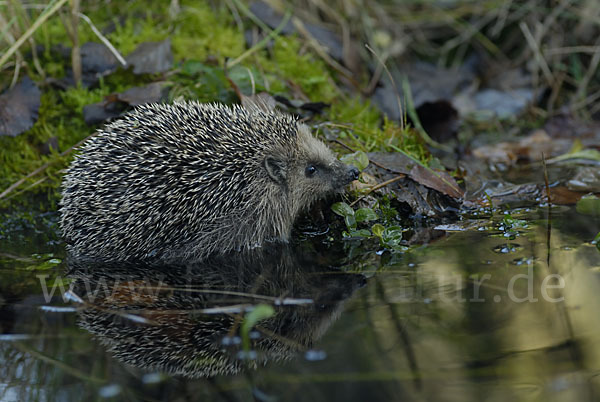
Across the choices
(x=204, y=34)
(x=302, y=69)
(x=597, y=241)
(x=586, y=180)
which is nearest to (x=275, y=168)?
(x=302, y=69)

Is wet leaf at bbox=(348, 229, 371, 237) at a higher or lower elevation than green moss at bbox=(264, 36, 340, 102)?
lower

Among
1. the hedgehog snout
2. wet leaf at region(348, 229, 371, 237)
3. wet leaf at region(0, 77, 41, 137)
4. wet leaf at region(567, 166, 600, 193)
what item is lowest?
wet leaf at region(348, 229, 371, 237)

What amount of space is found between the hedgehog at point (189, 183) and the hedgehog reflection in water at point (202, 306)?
11.1 inches

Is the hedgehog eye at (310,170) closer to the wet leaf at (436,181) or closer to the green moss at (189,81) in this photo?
the green moss at (189,81)

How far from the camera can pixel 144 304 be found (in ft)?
13.9

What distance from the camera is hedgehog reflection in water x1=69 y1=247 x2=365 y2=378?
349 centimetres

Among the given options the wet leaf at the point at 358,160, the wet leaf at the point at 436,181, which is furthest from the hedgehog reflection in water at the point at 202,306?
the wet leaf at the point at 436,181

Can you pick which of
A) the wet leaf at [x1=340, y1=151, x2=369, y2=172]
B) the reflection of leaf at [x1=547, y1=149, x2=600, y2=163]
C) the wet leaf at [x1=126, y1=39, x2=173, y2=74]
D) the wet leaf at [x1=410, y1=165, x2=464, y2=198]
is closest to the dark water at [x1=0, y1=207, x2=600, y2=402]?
the wet leaf at [x1=410, y1=165, x2=464, y2=198]

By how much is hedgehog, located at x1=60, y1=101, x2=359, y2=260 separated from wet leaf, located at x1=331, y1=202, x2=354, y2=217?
0.18m

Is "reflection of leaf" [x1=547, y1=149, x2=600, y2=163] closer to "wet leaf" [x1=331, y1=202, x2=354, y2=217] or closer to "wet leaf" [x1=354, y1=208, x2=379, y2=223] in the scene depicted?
"wet leaf" [x1=354, y1=208, x2=379, y2=223]

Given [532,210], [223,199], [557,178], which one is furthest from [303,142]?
[557,178]

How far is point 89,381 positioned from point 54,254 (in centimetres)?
259

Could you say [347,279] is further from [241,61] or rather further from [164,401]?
[241,61]

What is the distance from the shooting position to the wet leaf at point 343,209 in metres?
5.75
